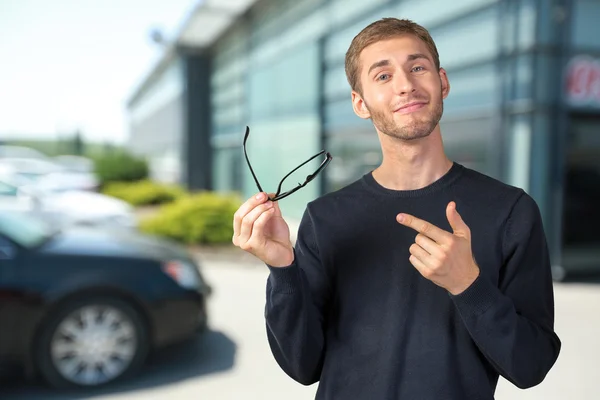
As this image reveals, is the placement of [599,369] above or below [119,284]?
below

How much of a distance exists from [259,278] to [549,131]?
4.31 m

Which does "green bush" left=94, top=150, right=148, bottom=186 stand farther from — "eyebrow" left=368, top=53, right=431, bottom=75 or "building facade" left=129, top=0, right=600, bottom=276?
"eyebrow" left=368, top=53, right=431, bottom=75

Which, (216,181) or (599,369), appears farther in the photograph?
(216,181)

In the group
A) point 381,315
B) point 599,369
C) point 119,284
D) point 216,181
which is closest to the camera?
point 381,315

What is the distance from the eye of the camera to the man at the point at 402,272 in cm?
108

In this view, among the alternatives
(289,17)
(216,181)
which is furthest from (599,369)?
(216,181)

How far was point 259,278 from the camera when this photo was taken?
7.52 meters

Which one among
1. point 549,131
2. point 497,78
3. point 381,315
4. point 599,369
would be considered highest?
point 497,78

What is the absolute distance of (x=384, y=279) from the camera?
119cm

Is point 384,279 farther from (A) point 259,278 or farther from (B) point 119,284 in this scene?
(A) point 259,278

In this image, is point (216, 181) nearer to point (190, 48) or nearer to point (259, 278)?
point (190, 48)

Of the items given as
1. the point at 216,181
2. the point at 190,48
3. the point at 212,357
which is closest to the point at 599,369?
the point at 212,357

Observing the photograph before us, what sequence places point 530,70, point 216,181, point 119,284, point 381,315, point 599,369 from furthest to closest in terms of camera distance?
1. point 216,181
2. point 530,70
3. point 599,369
4. point 119,284
5. point 381,315

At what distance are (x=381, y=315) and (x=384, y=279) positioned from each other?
3.1 inches
